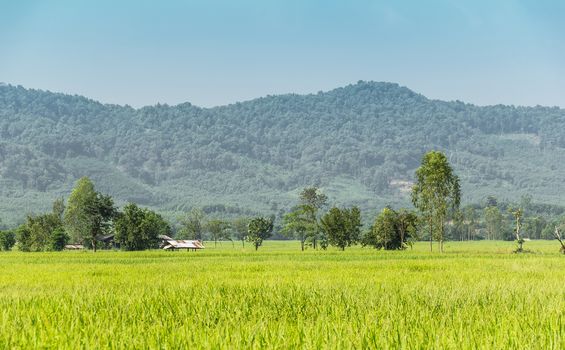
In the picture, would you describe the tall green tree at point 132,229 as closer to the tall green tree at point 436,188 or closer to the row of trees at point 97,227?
the row of trees at point 97,227

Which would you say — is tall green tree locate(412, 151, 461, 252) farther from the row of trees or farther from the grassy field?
the grassy field

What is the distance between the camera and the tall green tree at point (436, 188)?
80625mm

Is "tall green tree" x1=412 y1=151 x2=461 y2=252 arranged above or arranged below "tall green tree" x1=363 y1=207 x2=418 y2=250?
above

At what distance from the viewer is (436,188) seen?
8300 cm

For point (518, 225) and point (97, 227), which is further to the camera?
point (97, 227)

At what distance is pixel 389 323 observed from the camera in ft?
24.8

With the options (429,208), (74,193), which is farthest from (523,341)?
(74,193)

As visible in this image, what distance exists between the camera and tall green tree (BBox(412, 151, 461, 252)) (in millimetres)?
80625

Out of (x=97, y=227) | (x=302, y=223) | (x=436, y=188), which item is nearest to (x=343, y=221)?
(x=436, y=188)

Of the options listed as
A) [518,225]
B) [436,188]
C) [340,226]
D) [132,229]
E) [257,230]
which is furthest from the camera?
[257,230]

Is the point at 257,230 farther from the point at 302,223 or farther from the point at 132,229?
the point at 132,229

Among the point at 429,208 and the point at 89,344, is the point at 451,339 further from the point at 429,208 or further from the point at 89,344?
the point at 429,208

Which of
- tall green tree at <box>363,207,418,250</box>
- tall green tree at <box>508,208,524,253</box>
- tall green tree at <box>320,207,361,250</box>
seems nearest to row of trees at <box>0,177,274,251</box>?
tall green tree at <box>320,207,361,250</box>

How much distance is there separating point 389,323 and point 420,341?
1259mm
